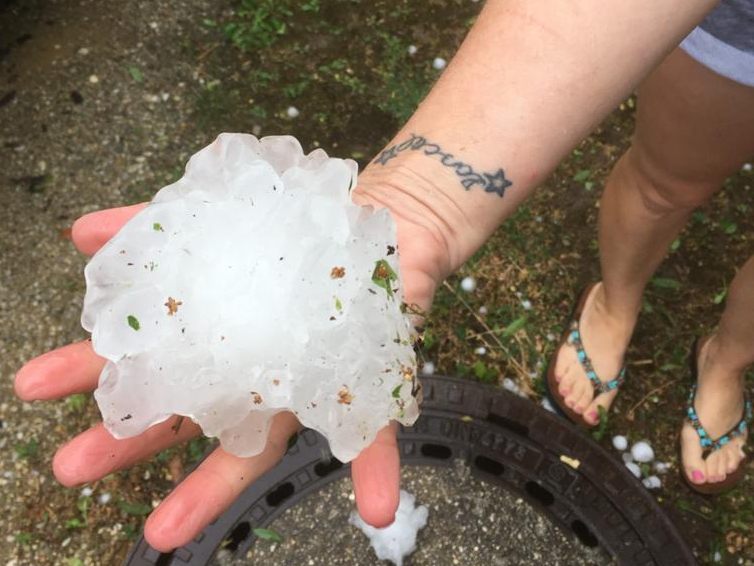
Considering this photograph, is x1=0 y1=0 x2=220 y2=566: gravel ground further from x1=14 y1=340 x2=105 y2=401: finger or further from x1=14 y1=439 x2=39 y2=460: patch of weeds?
x1=14 y1=340 x2=105 y2=401: finger

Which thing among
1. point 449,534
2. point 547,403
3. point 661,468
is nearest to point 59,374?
point 449,534

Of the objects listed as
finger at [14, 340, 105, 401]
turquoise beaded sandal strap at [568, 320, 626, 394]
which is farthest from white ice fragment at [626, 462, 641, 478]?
finger at [14, 340, 105, 401]

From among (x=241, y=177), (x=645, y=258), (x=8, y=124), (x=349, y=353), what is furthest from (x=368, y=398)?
(x=8, y=124)

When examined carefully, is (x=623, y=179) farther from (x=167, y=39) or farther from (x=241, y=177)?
(x=167, y=39)

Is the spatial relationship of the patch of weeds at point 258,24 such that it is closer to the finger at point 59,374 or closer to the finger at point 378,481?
the finger at point 59,374

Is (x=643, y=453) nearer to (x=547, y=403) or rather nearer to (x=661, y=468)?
(x=661, y=468)

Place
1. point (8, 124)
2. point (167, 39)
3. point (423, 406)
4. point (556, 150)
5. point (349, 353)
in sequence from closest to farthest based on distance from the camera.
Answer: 1. point (349, 353)
2. point (556, 150)
3. point (423, 406)
4. point (8, 124)
5. point (167, 39)
